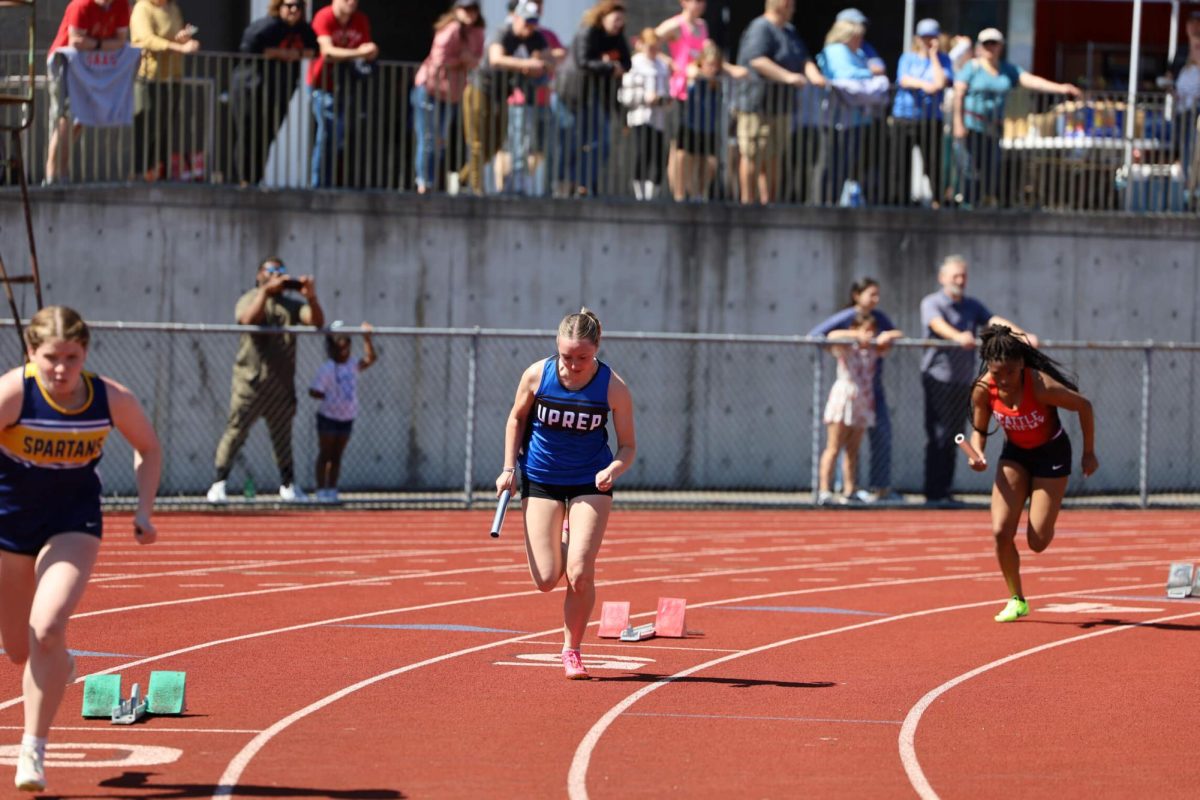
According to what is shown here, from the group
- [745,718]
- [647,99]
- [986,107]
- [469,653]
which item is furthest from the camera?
[986,107]

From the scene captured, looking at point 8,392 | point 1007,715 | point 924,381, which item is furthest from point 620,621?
point 924,381

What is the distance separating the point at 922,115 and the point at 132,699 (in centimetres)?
1558

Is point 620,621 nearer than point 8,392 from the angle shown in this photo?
No

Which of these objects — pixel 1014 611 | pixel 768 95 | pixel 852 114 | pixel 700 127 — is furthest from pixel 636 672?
pixel 852 114

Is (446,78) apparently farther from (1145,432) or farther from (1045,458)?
(1045,458)

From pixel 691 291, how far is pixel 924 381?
9.07 ft

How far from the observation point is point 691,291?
74.9 ft

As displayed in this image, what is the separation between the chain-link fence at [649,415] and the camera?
21.0 metres

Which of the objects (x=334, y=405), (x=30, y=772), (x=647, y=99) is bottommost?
(x=30, y=772)

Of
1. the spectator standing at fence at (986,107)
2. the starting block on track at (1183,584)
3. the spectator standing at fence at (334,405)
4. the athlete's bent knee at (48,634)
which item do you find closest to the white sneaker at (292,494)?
the spectator standing at fence at (334,405)

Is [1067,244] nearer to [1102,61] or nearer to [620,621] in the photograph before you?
[1102,61]

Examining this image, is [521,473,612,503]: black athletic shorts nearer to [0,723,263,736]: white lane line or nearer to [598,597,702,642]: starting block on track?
[598,597,702,642]: starting block on track

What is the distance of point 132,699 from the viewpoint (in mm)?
9141

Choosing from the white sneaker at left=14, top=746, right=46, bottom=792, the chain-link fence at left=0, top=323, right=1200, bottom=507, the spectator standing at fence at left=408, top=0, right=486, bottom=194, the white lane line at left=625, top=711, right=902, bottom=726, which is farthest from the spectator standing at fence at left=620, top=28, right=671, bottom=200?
the white sneaker at left=14, top=746, right=46, bottom=792
